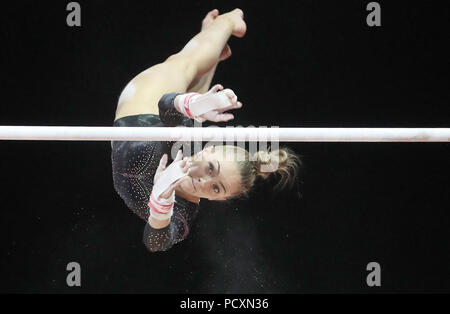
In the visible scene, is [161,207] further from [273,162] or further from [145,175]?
[273,162]

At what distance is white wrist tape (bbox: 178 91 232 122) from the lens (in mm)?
1342

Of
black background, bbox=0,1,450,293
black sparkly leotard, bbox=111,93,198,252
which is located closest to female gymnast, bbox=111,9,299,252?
black sparkly leotard, bbox=111,93,198,252

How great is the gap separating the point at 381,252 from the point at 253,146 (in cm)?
67

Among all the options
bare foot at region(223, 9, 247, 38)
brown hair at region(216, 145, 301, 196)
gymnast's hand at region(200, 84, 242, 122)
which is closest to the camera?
gymnast's hand at region(200, 84, 242, 122)

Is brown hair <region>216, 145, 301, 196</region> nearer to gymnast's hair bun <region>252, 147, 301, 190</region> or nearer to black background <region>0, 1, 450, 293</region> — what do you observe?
gymnast's hair bun <region>252, 147, 301, 190</region>

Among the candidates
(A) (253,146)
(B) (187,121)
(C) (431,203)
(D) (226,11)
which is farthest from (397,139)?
(D) (226,11)

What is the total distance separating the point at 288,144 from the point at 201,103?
0.72 metres

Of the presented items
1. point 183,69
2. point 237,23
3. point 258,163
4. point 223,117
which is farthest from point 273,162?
point 237,23

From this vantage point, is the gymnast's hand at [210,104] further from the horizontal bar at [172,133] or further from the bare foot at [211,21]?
the bare foot at [211,21]

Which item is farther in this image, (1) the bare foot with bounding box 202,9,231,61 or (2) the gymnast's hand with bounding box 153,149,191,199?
(1) the bare foot with bounding box 202,9,231,61

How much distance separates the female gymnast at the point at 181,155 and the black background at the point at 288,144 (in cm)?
16

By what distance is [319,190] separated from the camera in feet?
6.72

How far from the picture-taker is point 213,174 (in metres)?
1.57

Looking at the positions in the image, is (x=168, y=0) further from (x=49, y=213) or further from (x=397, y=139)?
(x=397, y=139)
